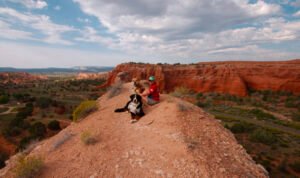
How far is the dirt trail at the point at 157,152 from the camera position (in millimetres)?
4031

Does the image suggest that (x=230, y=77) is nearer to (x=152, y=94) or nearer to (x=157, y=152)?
(x=152, y=94)

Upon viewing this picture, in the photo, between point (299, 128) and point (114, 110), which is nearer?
point (114, 110)

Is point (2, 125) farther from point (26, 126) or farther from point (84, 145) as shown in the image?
point (84, 145)

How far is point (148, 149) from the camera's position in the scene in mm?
4637

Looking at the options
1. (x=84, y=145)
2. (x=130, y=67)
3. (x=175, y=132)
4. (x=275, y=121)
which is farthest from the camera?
(x=130, y=67)

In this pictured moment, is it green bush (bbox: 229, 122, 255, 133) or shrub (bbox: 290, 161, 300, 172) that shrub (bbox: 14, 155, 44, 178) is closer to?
shrub (bbox: 290, 161, 300, 172)

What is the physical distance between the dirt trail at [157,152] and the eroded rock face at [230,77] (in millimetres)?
37662

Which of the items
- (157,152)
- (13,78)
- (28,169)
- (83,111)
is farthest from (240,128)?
(13,78)

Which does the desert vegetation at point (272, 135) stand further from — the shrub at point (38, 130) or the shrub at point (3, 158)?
the shrub at point (38, 130)

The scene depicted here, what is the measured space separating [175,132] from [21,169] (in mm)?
3702

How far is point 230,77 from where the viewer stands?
1679 inches

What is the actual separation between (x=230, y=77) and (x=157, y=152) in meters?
42.5

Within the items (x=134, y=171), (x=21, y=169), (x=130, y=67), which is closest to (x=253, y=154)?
(x=134, y=171)

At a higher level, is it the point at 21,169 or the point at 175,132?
the point at 175,132
